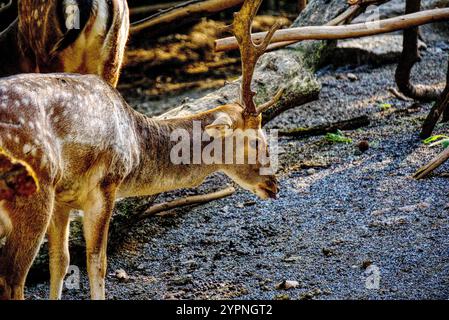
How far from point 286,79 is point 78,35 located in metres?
2.36

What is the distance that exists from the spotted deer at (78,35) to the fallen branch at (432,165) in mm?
2665

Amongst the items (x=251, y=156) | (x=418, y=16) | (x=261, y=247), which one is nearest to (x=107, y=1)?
(x=251, y=156)

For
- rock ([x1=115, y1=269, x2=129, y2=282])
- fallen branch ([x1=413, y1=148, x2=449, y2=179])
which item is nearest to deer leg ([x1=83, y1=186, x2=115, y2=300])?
rock ([x1=115, y1=269, x2=129, y2=282])

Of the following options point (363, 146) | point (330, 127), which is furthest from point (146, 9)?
point (363, 146)

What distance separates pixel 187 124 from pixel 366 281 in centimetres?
178

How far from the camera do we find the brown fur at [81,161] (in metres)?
4.95

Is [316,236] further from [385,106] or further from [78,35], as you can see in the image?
[385,106]

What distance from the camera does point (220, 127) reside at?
6.06 meters

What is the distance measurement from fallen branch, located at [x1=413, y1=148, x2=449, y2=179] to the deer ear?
1819mm

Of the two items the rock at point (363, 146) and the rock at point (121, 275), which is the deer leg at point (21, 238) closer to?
the rock at point (121, 275)

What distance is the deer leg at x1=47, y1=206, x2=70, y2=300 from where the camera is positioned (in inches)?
231

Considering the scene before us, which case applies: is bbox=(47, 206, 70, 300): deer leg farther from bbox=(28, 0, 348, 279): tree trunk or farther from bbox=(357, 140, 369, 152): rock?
bbox=(357, 140, 369, 152): rock

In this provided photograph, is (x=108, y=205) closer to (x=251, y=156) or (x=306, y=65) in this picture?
(x=251, y=156)

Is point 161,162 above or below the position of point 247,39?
below
